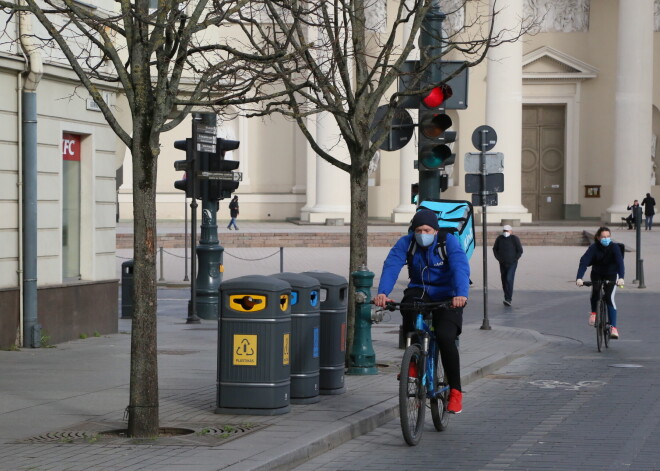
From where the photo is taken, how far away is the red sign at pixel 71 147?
17328 millimetres

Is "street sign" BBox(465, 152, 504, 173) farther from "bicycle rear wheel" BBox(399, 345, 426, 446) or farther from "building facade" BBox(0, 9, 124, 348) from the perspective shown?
"bicycle rear wheel" BBox(399, 345, 426, 446)

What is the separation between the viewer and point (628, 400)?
497 inches

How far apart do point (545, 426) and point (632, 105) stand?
48.5m

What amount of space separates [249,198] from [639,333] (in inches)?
1766

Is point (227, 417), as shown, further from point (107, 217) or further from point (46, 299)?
point (107, 217)

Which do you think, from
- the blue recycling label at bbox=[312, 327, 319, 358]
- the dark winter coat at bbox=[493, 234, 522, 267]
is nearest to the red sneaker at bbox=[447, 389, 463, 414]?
the blue recycling label at bbox=[312, 327, 319, 358]

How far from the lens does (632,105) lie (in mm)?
57688

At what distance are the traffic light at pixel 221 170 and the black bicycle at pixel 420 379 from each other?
11.0 m

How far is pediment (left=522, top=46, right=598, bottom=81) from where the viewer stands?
62812 millimetres

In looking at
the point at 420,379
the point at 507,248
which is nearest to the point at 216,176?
the point at 507,248

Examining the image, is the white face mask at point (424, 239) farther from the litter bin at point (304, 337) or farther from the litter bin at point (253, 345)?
the litter bin at point (304, 337)

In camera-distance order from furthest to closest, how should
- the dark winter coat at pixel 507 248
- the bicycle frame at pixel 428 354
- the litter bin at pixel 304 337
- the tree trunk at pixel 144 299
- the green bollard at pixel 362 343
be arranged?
the dark winter coat at pixel 507 248
the green bollard at pixel 362 343
the litter bin at pixel 304 337
the bicycle frame at pixel 428 354
the tree trunk at pixel 144 299

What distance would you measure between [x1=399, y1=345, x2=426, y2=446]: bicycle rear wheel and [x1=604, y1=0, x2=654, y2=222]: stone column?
48.4 m

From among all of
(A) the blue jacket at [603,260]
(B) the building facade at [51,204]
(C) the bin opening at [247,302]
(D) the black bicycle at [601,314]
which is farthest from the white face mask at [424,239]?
(A) the blue jacket at [603,260]
